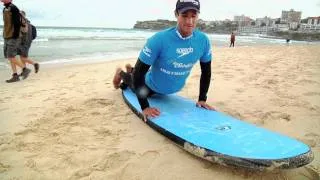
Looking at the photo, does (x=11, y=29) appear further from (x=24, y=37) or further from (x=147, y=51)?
(x=147, y=51)

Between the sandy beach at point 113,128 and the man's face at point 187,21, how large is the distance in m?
1.21

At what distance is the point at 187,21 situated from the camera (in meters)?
3.34

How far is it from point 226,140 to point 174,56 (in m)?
1.19

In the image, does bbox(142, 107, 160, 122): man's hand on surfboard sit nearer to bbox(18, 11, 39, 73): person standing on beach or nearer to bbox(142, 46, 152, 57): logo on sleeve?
bbox(142, 46, 152, 57): logo on sleeve

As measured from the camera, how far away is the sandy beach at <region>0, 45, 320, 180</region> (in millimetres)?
2693

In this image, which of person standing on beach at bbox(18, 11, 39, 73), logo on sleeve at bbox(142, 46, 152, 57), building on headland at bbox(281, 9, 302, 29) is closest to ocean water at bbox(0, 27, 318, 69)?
person standing on beach at bbox(18, 11, 39, 73)

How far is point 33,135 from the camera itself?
347 cm

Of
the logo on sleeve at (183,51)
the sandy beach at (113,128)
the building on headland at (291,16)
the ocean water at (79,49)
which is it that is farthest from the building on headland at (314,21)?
the logo on sleeve at (183,51)

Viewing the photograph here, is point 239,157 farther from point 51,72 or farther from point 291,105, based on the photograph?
point 51,72

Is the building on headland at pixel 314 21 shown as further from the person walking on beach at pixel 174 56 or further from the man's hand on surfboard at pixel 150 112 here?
the man's hand on surfboard at pixel 150 112

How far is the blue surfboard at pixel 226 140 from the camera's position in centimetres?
245

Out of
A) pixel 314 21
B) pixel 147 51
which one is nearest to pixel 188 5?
pixel 147 51

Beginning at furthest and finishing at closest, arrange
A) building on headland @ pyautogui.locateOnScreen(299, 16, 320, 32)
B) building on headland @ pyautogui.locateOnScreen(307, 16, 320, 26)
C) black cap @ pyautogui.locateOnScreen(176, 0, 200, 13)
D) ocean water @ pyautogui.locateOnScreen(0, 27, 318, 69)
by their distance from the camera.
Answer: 1. building on headland @ pyautogui.locateOnScreen(307, 16, 320, 26)
2. building on headland @ pyautogui.locateOnScreen(299, 16, 320, 32)
3. ocean water @ pyautogui.locateOnScreen(0, 27, 318, 69)
4. black cap @ pyautogui.locateOnScreen(176, 0, 200, 13)

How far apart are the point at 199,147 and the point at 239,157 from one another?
390 millimetres
